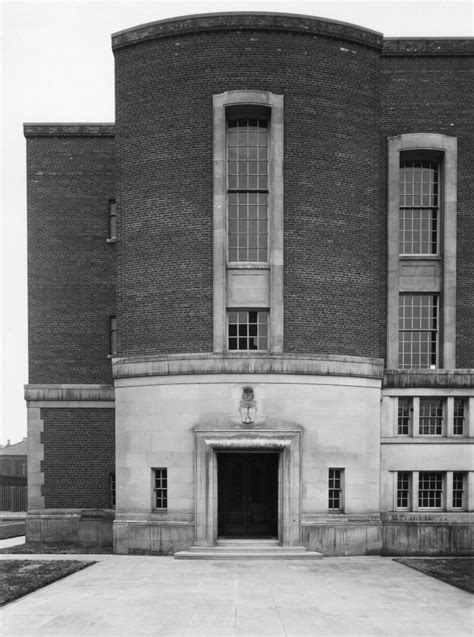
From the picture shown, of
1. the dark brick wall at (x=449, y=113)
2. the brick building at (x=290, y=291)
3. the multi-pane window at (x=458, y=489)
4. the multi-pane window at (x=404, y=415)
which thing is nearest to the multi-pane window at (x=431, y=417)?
the brick building at (x=290, y=291)

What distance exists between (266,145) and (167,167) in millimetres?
3441

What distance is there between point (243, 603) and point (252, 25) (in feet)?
59.3

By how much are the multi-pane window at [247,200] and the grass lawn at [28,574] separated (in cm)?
1106

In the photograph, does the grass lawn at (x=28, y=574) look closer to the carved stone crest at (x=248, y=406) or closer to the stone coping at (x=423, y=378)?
the carved stone crest at (x=248, y=406)

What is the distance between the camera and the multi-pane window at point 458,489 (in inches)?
1074

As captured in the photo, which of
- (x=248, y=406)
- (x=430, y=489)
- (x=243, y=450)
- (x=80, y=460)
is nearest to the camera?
(x=243, y=450)

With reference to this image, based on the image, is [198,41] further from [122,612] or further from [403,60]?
[122,612]

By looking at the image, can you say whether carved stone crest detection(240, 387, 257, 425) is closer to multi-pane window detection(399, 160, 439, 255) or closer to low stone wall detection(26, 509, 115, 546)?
multi-pane window detection(399, 160, 439, 255)

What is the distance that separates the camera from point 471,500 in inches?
1062

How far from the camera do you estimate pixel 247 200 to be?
2647 centimetres

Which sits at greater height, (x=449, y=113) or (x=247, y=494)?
(x=449, y=113)

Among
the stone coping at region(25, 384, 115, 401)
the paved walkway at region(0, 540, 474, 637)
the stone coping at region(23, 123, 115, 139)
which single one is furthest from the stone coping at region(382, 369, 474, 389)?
the stone coping at region(23, 123, 115, 139)

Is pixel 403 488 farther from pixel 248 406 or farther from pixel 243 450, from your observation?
pixel 248 406

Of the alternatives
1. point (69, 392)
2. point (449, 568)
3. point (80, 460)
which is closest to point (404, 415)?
point (449, 568)
